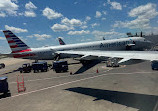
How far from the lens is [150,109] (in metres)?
10.3

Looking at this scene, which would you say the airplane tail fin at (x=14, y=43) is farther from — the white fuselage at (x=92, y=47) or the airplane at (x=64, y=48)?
the white fuselage at (x=92, y=47)

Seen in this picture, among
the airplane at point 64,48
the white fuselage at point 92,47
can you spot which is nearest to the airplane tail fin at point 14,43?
the airplane at point 64,48

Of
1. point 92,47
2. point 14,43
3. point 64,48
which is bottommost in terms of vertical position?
point 64,48

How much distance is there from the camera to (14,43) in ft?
113

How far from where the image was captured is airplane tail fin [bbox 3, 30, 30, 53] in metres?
33.1

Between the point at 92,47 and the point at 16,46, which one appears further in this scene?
the point at 92,47

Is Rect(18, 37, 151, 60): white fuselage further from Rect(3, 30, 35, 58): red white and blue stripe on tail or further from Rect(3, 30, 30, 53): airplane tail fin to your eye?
Rect(3, 30, 30, 53): airplane tail fin

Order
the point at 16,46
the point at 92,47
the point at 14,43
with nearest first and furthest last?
the point at 14,43 < the point at 16,46 < the point at 92,47

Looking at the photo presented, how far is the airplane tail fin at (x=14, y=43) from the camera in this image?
33.1 m

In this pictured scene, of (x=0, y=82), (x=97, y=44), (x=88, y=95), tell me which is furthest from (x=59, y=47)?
(x=88, y=95)

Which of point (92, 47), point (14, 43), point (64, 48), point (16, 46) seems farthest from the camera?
point (64, 48)

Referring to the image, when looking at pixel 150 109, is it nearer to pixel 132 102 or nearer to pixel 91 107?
pixel 132 102

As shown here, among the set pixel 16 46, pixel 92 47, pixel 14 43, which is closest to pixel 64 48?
pixel 92 47

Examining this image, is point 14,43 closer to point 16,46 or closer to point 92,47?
point 16,46
